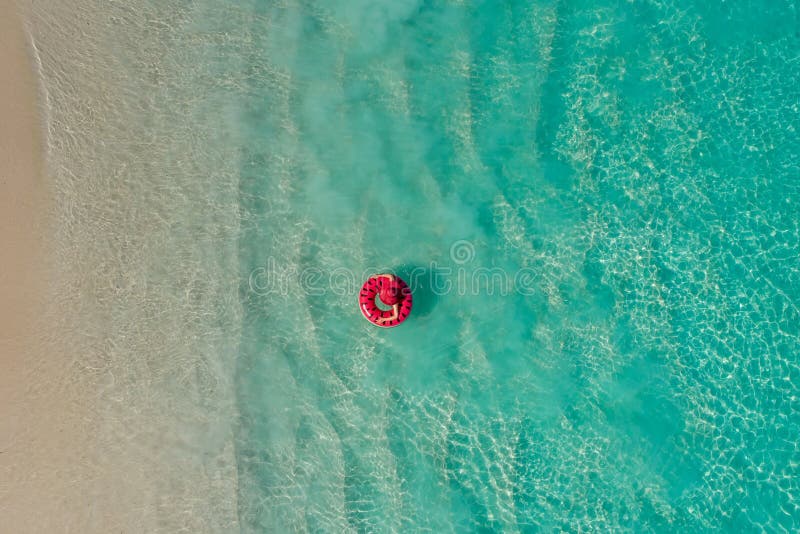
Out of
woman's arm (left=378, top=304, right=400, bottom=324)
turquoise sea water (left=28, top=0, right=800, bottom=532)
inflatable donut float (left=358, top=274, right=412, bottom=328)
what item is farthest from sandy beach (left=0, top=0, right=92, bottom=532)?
woman's arm (left=378, top=304, right=400, bottom=324)

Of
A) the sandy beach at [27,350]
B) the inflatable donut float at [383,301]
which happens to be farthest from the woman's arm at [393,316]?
the sandy beach at [27,350]

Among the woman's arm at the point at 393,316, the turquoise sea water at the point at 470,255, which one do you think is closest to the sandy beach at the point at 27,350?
the turquoise sea water at the point at 470,255

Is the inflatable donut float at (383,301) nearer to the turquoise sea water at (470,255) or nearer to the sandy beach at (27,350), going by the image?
the turquoise sea water at (470,255)

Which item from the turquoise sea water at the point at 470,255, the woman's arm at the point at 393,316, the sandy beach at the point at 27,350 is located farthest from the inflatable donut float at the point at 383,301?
the sandy beach at the point at 27,350

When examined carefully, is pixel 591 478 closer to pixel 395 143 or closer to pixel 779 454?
pixel 779 454

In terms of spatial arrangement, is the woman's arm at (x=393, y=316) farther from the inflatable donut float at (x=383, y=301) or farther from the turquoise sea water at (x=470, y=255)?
the turquoise sea water at (x=470, y=255)

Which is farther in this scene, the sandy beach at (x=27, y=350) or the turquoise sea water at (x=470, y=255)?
the turquoise sea water at (x=470, y=255)
